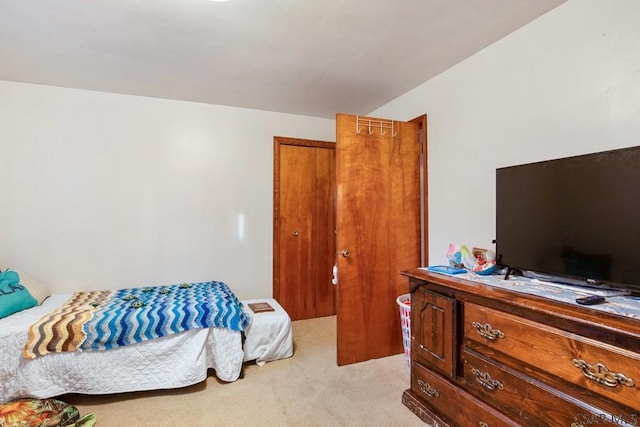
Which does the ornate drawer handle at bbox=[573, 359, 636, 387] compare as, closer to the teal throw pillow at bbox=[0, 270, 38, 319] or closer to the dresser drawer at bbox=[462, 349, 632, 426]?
the dresser drawer at bbox=[462, 349, 632, 426]

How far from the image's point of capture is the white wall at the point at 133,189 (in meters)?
2.85

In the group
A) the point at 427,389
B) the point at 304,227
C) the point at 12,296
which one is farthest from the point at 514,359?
the point at 12,296

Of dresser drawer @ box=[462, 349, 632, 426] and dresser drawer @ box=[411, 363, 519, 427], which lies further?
dresser drawer @ box=[411, 363, 519, 427]

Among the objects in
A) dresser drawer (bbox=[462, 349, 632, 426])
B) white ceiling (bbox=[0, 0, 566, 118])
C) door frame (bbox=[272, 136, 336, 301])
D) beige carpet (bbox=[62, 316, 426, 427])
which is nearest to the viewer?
dresser drawer (bbox=[462, 349, 632, 426])

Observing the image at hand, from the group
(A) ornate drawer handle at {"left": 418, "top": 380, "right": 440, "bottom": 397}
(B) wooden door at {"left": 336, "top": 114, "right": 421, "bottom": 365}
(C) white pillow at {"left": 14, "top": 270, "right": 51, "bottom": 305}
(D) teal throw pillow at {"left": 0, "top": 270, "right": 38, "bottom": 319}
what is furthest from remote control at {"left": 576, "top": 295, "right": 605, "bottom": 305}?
(C) white pillow at {"left": 14, "top": 270, "right": 51, "bottom": 305}

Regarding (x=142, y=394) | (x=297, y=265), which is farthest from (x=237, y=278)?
(x=142, y=394)

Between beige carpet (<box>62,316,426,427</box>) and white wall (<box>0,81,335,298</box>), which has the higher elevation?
white wall (<box>0,81,335,298</box>)

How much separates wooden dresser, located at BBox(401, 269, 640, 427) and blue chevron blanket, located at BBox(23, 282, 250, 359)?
140 centimetres

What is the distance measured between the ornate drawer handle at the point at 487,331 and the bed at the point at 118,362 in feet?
5.37

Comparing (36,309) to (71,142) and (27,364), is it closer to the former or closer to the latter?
(27,364)

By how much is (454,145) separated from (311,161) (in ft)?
5.72

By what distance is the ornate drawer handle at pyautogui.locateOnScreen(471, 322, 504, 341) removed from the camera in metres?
1.43

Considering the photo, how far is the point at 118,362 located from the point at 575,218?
9.14 feet

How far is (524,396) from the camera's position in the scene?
133 centimetres
